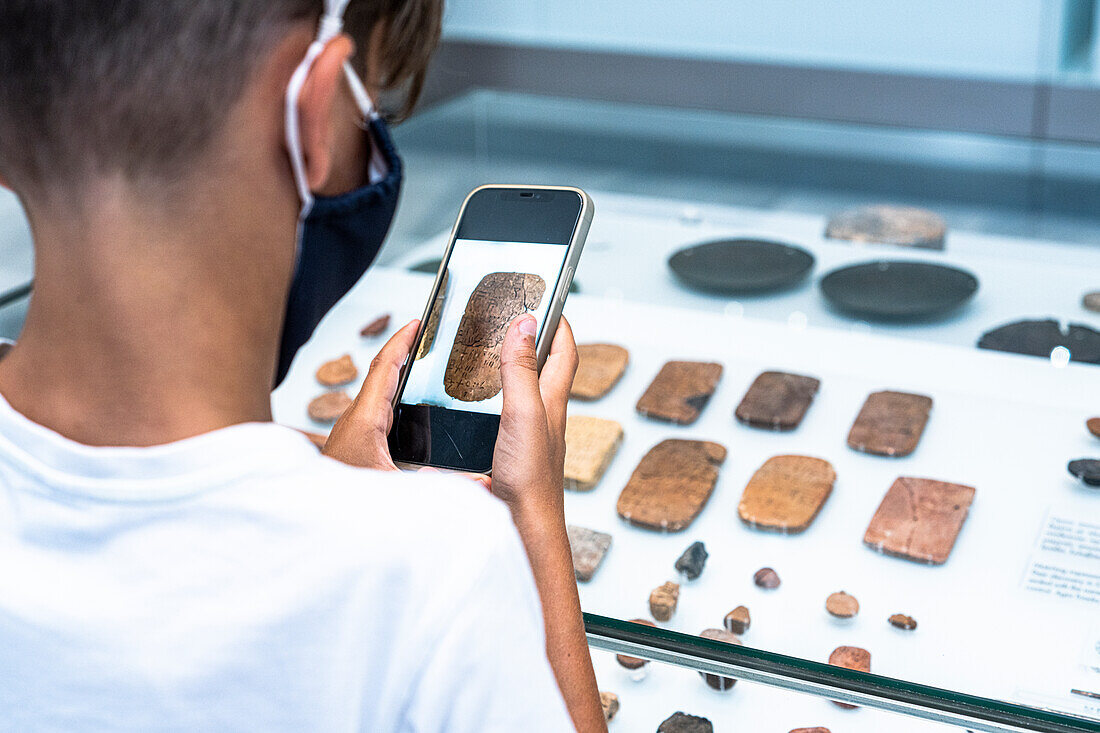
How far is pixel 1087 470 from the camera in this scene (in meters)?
0.94

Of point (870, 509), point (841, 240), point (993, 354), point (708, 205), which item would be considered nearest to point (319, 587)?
point (870, 509)

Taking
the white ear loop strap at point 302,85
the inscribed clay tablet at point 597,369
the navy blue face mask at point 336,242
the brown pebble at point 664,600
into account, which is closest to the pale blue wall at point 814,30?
the inscribed clay tablet at point 597,369

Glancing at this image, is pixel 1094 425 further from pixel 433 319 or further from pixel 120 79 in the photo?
pixel 120 79

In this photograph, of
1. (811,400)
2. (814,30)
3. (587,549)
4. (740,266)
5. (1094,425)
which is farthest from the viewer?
(814,30)

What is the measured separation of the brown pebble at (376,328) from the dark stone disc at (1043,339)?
0.67 metres

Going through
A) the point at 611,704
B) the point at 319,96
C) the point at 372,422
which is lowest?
the point at 611,704

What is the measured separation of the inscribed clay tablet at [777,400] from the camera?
1.07 m

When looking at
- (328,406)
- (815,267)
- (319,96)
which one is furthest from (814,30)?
(319,96)

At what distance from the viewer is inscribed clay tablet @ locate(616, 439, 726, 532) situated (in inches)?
36.6

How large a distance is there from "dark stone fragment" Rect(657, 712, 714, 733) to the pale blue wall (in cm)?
269

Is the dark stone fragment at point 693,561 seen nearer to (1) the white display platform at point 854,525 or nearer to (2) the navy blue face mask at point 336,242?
(1) the white display platform at point 854,525

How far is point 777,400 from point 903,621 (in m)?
0.34

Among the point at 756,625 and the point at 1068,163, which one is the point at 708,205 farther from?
the point at 756,625

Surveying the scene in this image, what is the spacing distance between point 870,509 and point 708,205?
74 cm
